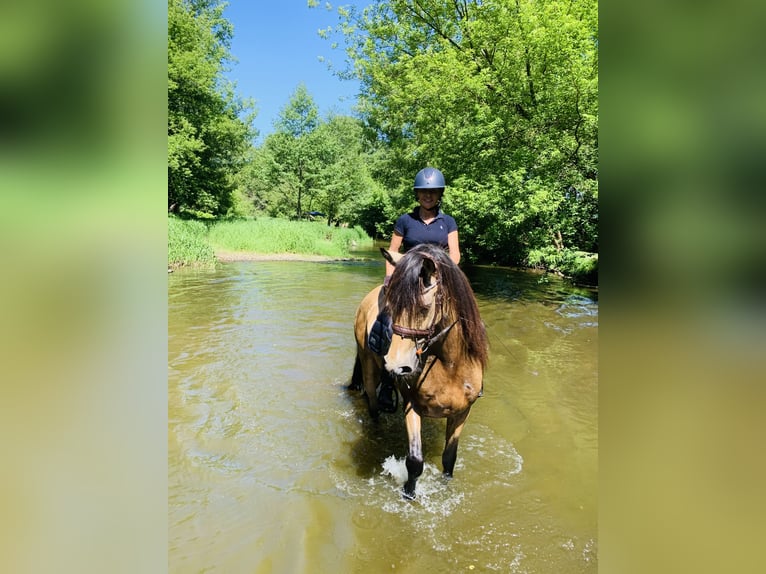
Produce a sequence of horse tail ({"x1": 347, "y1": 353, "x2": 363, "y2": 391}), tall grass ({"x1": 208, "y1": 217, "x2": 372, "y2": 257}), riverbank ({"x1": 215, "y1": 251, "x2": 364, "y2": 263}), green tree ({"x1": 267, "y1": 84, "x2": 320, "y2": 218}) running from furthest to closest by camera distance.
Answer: green tree ({"x1": 267, "y1": 84, "x2": 320, "y2": 218})
tall grass ({"x1": 208, "y1": 217, "x2": 372, "y2": 257})
riverbank ({"x1": 215, "y1": 251, "x2": 364, "y2": 263})
horse tail ({"x1": 347, "y1": 353, "x2": 363, "y2": 391})

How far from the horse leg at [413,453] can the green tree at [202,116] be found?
26.3m

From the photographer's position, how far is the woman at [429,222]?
440cm

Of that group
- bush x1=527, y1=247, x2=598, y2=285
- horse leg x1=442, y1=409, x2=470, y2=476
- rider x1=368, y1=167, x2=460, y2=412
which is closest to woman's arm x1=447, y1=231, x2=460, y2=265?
rider x1=368, y1=167, x2=460, y2=412

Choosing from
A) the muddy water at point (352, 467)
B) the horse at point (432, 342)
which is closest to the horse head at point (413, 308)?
the horse at point (432, 342)

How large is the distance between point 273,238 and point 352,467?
2434 cm

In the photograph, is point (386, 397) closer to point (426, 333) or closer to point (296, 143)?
point (426, 333)

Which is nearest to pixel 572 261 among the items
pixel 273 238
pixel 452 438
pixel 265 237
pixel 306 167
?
pixel 452 438

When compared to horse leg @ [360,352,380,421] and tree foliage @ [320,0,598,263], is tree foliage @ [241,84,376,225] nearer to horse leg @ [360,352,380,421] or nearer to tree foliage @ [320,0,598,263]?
tree foliage @ [320,0,598,263]

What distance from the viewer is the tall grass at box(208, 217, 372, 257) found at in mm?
26422

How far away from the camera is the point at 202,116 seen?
31.4 meters
